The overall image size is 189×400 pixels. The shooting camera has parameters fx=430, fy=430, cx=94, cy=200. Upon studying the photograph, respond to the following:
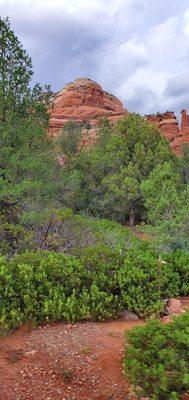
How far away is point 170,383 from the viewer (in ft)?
12.3

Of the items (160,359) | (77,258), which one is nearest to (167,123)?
(77,258)

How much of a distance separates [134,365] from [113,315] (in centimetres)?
290

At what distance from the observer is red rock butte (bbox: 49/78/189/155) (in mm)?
72562

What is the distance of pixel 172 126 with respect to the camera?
7862 cm

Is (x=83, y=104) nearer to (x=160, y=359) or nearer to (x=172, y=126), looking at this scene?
(x=172, y=126)

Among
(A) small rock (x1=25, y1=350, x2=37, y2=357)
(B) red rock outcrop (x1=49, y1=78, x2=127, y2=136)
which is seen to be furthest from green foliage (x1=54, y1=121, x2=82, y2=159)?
(B) red rock outcrop (x1=49, y1=78, x2=127, y2=136)

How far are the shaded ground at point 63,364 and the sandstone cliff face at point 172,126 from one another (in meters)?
66.0

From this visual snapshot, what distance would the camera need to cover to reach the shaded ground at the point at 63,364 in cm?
491

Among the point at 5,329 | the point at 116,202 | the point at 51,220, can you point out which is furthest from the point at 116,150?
the point at 5,329

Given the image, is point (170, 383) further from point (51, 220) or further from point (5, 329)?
point (51, 220)

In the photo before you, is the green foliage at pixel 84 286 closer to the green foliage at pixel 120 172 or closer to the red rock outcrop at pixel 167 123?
the green foliage at pixel 120 172

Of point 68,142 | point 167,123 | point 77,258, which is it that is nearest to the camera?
point 77,258

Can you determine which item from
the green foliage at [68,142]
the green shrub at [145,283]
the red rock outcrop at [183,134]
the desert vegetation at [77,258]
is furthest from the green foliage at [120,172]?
the red rock outcrop at [183,134]

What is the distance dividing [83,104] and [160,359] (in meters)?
76.7
